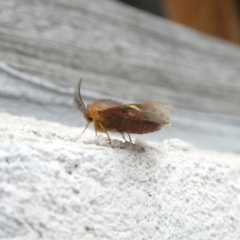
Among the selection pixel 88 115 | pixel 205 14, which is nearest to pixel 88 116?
pixel 88 115

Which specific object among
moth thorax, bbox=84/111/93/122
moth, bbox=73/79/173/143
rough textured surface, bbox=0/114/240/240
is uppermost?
moth, bbox=73/79/173/143

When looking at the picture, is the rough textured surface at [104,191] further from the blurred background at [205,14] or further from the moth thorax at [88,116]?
the blurred background at [205,14]

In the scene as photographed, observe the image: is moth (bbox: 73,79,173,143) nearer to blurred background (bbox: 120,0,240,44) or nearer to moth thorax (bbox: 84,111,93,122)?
moth thorax (bbox: 84,111,93,122)

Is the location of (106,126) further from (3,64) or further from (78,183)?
(3,64)

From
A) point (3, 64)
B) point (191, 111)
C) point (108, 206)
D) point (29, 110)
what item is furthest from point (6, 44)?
point (191, 111)

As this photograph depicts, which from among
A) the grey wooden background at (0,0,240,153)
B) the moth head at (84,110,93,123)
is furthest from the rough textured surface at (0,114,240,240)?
the grey wooden background at (0,0,240,153)

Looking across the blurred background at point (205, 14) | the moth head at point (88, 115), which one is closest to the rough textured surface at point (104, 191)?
the moth head at point (88, 115)
